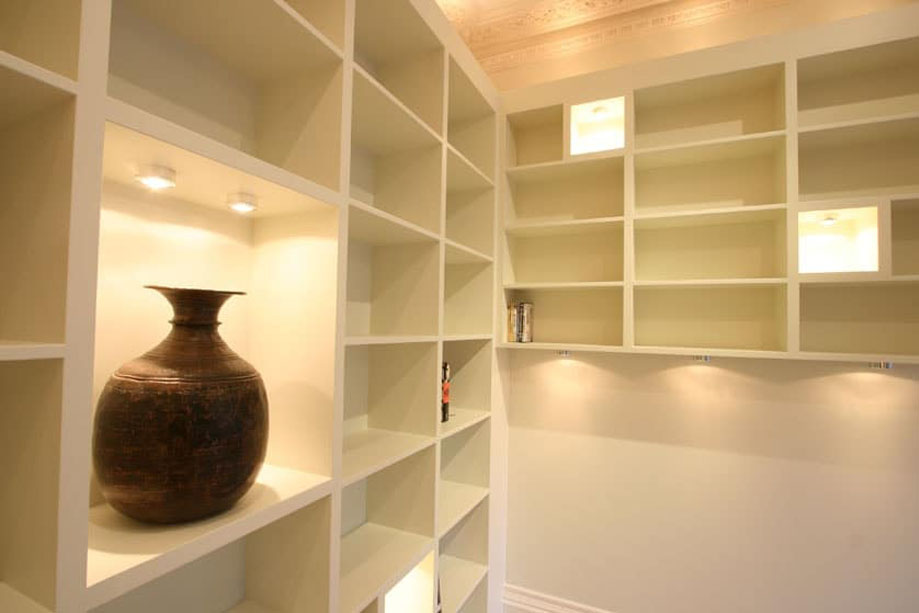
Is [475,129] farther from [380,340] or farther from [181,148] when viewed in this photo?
[181,148]

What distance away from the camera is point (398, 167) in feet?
5.53

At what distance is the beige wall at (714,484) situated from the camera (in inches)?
69.7

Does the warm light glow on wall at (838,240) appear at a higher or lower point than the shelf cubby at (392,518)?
higher

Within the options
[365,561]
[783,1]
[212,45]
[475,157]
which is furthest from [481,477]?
[783,1]

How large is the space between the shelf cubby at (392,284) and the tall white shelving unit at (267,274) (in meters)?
0.01

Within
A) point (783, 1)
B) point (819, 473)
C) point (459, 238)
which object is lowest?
→ point (819, 473)

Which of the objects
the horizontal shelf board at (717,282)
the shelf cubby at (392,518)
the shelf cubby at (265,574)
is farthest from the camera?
the horizontal shelf board at (717,282)

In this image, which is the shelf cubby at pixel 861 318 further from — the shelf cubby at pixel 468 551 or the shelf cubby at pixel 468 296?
the shelf cubby at pixel 468 551

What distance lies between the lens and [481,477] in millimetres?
2141

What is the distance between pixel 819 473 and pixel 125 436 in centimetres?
249

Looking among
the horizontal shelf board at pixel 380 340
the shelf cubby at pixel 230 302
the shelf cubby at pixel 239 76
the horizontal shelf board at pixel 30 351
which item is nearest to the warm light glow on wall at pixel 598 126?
the horizontal shelf board at pixel 380 340

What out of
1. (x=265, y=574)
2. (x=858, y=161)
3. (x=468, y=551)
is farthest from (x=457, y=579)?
(x=858, y=161)

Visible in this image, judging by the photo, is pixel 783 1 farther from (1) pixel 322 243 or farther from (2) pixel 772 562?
(2) pixel 772 562

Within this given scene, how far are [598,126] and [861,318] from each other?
4.69ft
